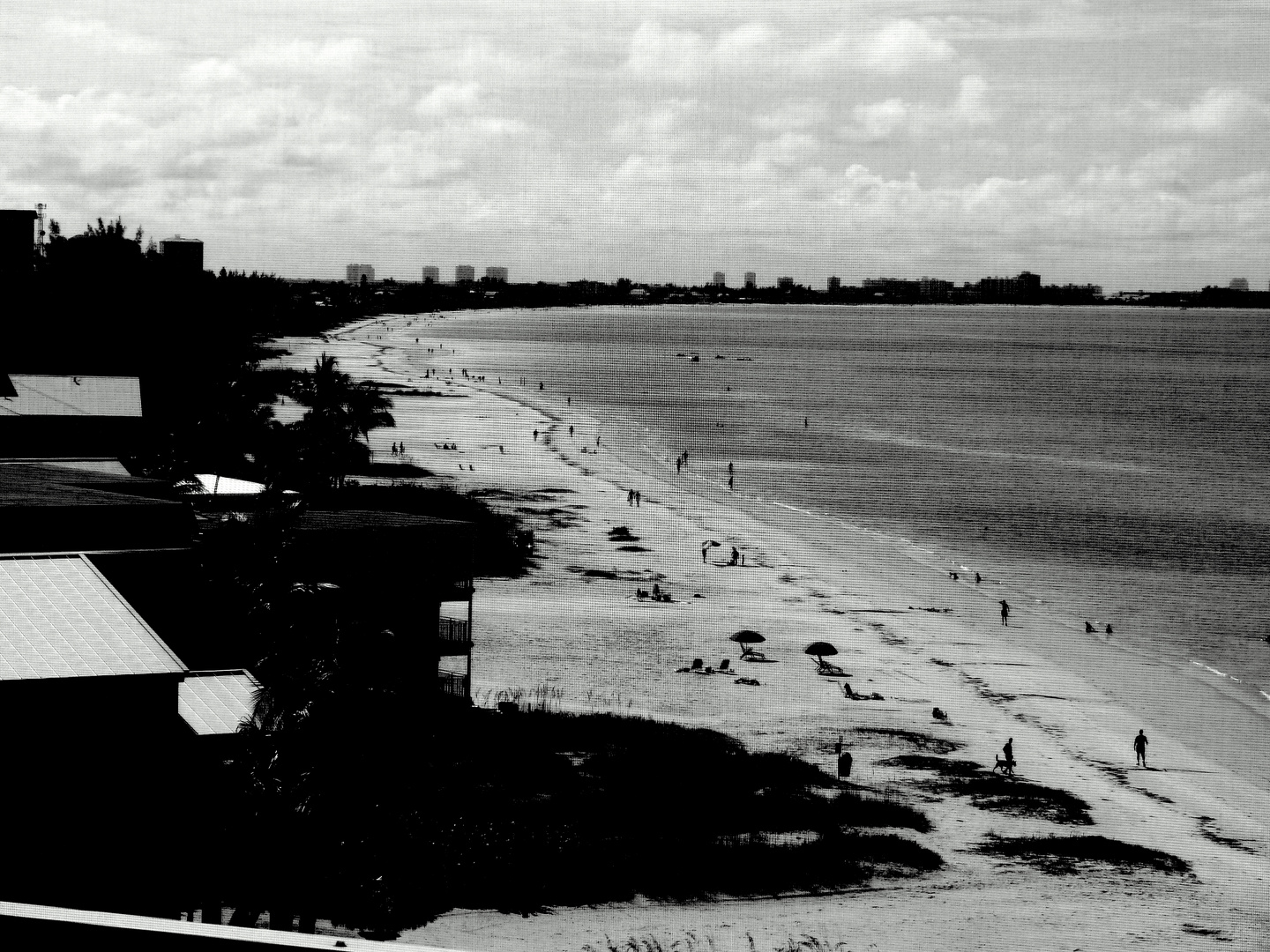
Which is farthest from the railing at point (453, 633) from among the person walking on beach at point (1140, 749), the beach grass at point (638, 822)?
the person walking on beach at point (1140, 749)

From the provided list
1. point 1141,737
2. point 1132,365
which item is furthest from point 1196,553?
point 1132,365

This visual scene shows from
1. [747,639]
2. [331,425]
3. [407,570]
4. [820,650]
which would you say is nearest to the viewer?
[407,570]

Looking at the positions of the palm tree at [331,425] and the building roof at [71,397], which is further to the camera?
the palm tree at [331,425]

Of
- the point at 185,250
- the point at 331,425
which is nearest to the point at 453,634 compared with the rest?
the point at 331,425

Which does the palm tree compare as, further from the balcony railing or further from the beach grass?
the beach grass

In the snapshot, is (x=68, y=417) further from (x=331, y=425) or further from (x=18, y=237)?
(x=18, y=237)

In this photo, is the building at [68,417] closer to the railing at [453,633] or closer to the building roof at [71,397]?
the building roof at [71,397]

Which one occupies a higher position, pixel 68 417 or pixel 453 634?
pixel 68 417
